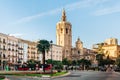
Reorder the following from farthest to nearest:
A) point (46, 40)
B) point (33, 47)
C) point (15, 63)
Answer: point (33, 47) → point (15, 63) → point (46, 40)

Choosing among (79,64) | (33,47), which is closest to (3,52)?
(33,47)

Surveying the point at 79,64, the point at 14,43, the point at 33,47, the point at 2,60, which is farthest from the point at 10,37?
the point at 79,64

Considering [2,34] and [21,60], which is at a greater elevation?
[2,34]

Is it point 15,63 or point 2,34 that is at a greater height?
point 2,34

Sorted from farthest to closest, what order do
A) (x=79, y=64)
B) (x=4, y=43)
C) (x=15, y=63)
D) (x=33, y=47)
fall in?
1. (x=79, y=64)
2. (x=33, y=47)
3. (x=15, y=63)
4. (x=4, y=43)

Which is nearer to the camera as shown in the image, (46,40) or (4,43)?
(46,40)

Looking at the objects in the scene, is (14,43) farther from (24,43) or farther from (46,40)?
(46,40)

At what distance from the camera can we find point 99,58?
197 metres

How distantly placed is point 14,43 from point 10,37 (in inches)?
225

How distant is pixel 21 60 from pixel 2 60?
2519 centimetres

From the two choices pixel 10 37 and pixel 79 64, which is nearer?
pixel 10 37

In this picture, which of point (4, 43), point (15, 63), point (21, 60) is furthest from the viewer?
point (21, 60)

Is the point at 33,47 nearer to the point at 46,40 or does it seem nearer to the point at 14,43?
the point at 14,43

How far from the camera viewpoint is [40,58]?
598 feet
